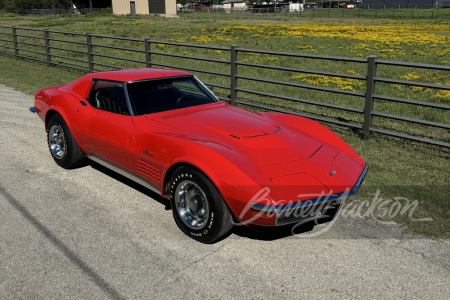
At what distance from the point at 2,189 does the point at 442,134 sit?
260 inches

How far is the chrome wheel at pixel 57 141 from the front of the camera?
19.2 ft

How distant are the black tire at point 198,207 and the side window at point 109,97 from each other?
122 cm

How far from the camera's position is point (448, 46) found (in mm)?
22344

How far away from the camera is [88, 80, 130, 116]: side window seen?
498 cm

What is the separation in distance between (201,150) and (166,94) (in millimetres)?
1432

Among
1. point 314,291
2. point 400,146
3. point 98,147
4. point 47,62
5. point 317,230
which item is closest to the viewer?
point 314,291

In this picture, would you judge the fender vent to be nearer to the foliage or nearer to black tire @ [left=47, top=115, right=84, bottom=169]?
black tire @ [left=47, top=115, right=84, bottom=169]

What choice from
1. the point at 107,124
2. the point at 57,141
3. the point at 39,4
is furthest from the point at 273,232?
the point at 39,4

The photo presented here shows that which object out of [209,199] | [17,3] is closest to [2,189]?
[209,199]

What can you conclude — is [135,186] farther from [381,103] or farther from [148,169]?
[381,103]

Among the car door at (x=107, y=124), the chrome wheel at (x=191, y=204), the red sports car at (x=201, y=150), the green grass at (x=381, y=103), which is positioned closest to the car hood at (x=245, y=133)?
the red sports car at (x=201, y=150)

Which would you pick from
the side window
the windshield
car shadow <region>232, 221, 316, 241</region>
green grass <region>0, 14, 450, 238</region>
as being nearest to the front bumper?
car shadow <region>232, 221, 316, 241</region>

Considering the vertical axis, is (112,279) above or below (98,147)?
below

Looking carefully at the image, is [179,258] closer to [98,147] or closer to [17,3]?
[98,147]
